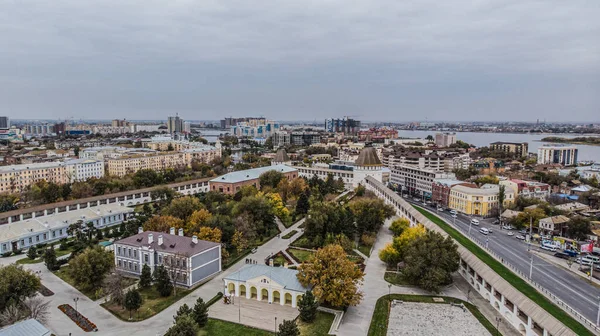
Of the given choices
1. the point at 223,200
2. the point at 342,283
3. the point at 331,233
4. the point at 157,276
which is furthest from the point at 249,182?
the point at 342,283

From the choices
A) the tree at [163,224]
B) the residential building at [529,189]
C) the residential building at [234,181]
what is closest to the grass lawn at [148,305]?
the tree at [163,224]

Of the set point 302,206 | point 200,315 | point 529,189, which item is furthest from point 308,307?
point 529,189

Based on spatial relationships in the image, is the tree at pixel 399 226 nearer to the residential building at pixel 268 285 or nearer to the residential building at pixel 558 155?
the residential building at pixel 268 285

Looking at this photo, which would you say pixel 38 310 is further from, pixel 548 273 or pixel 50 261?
pixel 548 273

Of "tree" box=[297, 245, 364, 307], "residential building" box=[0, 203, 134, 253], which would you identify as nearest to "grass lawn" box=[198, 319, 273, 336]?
"tree" box=[297, 245, 364, 307]

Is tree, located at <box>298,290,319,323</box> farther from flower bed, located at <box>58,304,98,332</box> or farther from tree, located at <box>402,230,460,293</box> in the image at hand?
flower bed, located at <box>58,304,98,332</box>

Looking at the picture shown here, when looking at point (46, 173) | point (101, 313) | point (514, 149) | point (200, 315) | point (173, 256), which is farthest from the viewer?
point (514, 149)
